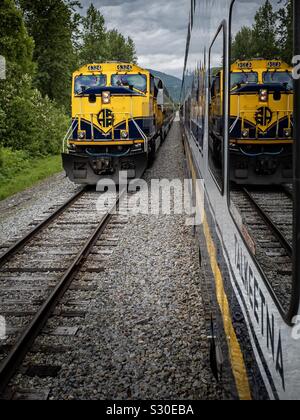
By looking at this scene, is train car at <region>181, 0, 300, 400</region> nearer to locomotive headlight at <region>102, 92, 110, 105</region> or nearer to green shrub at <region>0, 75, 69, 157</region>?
locomotive headlight at <region>102, 92, 110, 105</region>

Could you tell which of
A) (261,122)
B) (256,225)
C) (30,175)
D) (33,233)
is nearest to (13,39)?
(30,175)

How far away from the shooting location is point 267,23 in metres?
2.29

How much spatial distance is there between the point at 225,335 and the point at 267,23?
1795 mm

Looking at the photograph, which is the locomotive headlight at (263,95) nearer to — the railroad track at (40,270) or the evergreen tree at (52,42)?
the railroad track at (40,270)

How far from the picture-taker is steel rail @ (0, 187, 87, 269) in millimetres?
6049

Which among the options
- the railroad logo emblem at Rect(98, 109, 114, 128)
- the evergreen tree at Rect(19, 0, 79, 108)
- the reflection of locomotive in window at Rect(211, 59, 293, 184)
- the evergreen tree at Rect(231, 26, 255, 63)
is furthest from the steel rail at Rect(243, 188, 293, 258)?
the evergreen tree at Rect(19, 0, 79, 108)

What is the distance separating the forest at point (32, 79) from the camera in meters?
17.1

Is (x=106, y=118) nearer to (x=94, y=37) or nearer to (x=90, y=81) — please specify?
(x=90, y=81)

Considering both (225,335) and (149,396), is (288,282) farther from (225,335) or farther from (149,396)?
(149,396)

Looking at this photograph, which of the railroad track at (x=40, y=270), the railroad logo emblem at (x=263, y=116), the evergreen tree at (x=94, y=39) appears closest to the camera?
the railroad logo emblem at (x=263, y=116)

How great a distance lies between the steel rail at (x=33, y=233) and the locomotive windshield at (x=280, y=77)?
452cm

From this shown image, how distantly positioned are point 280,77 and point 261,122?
1.81 ft

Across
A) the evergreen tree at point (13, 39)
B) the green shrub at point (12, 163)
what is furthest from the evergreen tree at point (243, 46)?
the evergreen tree at point (13, 39)

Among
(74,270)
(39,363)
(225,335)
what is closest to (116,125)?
(74,270)
